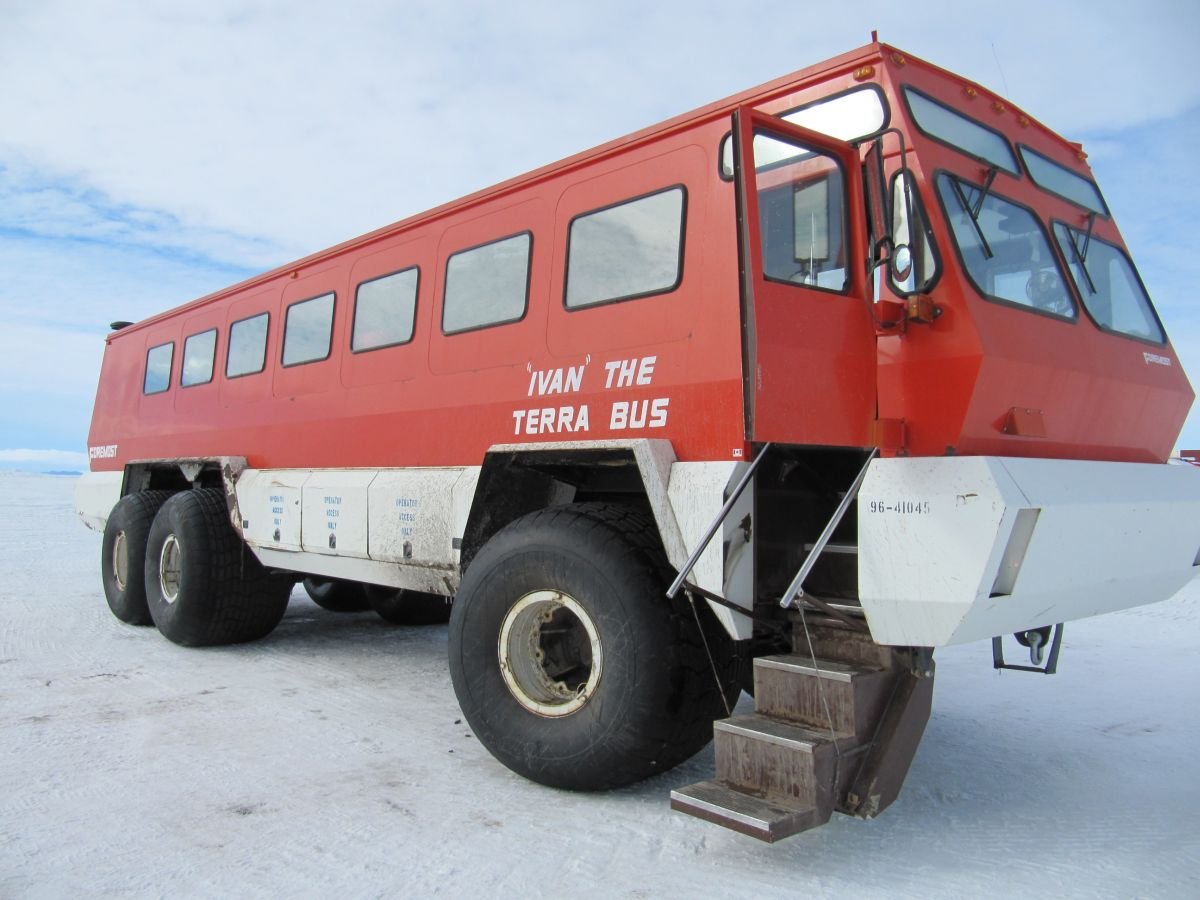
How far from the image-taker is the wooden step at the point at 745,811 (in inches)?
112

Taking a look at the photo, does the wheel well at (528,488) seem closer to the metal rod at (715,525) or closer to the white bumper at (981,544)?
the metal rod at (715,525)

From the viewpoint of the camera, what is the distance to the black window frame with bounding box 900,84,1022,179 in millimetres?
3541

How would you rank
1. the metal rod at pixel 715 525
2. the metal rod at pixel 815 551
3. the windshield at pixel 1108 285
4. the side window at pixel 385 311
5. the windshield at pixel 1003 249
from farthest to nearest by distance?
the side window at pixel 385 311 → the windshield at pixel 1108 285 → the windshield at pixel 1003 249 → the metal rod at pixel 715 525 → the metal rod at pixel 815 551

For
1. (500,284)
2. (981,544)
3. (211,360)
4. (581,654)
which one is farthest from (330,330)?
(981,544)

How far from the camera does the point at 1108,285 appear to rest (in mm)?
4316

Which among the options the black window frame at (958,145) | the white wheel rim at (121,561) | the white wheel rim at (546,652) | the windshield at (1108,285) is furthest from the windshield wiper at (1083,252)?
the white wheel rim at (121,561)

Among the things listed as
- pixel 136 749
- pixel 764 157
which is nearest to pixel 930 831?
pixel 764 157

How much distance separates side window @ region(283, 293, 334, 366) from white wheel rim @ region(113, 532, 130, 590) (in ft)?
7.83

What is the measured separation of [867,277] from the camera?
3500mm

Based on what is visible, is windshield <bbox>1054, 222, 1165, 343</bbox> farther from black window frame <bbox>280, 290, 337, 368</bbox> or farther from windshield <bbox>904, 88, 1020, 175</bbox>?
black window frame <bbox>280, 290, 337, 368</bbox>

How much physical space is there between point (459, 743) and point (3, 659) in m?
3.53

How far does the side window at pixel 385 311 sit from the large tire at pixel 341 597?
3.31 m

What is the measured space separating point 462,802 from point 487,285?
96.5 inches

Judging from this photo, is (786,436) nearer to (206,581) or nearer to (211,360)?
(206,581)
